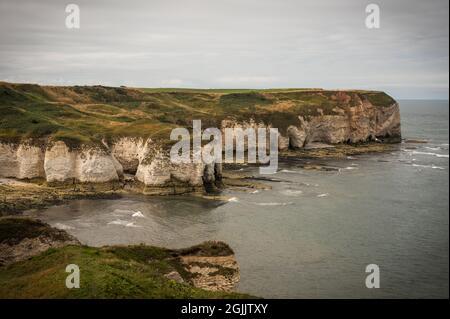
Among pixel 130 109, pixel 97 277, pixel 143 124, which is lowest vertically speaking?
pixel 97 277

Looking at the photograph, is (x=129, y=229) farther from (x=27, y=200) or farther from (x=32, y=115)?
(x=32, y=115)

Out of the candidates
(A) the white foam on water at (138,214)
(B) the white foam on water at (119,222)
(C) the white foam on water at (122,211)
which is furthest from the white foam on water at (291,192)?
(B) the white foam on water at (119,222)

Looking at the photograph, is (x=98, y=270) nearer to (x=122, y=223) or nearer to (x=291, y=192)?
(x=122, y=223)

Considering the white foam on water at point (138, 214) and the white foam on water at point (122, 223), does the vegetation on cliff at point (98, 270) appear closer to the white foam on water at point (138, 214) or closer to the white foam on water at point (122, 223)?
the white foam on water at point (122, 223)

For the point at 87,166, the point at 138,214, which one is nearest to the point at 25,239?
the point at 138,214
